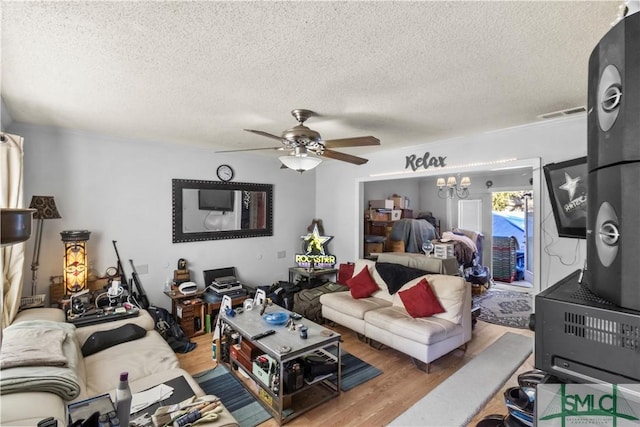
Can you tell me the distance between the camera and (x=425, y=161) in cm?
387

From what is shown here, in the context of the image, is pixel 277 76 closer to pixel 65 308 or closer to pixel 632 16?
pixel 632 16

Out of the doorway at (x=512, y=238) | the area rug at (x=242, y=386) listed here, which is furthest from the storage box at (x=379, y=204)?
the area rug at (x=242, y=386)

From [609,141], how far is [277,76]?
5.62 ft

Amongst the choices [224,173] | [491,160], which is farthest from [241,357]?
[491,160]

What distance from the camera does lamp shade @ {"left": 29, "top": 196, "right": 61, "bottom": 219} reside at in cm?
307

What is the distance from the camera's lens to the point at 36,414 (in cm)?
151

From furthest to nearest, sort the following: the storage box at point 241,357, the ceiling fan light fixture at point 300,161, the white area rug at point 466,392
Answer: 1. the storage box at point 241,357
2. the ceiling fan light fixture at point 300,161
3. the white area rug at point 466,392

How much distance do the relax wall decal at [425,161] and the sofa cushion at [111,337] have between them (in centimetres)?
357

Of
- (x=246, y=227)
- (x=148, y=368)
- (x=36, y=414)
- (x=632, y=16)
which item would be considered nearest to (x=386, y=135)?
(x=246, y=227)

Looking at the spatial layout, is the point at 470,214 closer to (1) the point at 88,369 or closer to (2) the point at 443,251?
(2) the point at 443,251

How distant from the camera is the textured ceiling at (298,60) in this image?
4.38 ft

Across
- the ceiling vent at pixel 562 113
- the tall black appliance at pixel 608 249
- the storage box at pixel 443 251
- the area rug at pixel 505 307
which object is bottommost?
the area rug at pixel 505 307

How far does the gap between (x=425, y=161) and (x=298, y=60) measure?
2580 millimetres

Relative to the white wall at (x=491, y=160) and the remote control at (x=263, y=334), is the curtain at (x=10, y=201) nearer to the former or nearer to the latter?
the remote control at (x=263, y=334)
